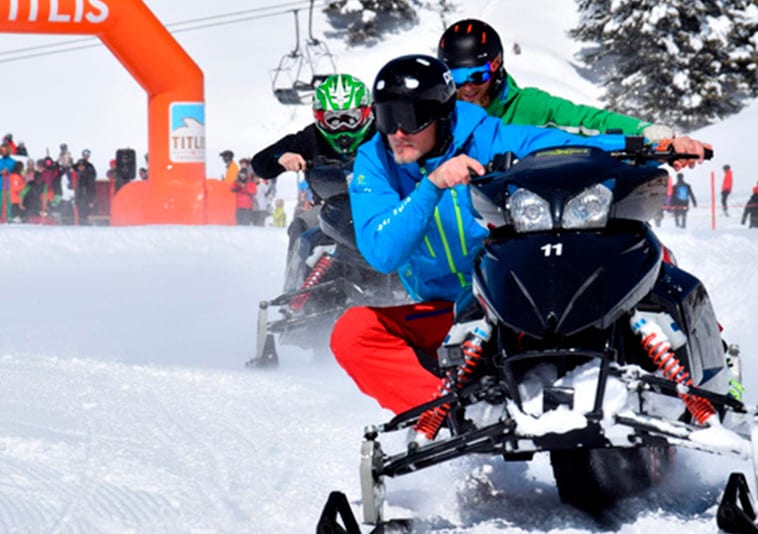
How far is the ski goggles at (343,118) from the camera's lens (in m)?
7.42

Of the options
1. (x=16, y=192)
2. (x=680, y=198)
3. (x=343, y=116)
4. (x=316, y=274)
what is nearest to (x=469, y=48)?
(x=343, y=116)

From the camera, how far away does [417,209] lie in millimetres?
3539

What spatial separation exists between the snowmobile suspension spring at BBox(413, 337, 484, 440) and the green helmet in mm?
3932

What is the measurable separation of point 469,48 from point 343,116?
6.09 feet

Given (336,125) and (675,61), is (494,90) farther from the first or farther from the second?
(675,61)

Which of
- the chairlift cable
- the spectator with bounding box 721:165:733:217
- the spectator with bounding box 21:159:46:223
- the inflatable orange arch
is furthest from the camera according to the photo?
the chairlift cable

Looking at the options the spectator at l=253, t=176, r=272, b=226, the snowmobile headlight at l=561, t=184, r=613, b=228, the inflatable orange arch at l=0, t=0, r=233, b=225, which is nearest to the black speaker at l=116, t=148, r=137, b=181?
the inflatable orange arch at l=0, t=0, r=233, b=225

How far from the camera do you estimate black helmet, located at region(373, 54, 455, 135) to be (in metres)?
3.69

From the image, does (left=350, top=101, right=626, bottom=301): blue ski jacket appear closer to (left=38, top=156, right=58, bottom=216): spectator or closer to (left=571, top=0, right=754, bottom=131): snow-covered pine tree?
(left=38, top=156, right=58, bottom=216): spectator

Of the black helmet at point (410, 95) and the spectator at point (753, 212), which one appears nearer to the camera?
the black helmet at point (410, 95)

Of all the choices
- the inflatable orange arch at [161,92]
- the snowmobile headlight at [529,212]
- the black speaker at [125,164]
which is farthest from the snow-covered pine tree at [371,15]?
the snowmobile headlight at [529,212]

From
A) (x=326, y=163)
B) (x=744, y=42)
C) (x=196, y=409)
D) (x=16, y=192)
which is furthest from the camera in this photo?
(x=744, y=42)

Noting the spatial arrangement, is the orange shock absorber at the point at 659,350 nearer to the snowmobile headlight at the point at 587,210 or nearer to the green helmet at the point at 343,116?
the snowmobile headlight at the point at 587,210

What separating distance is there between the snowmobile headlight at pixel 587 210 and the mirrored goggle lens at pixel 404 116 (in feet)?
2.08
